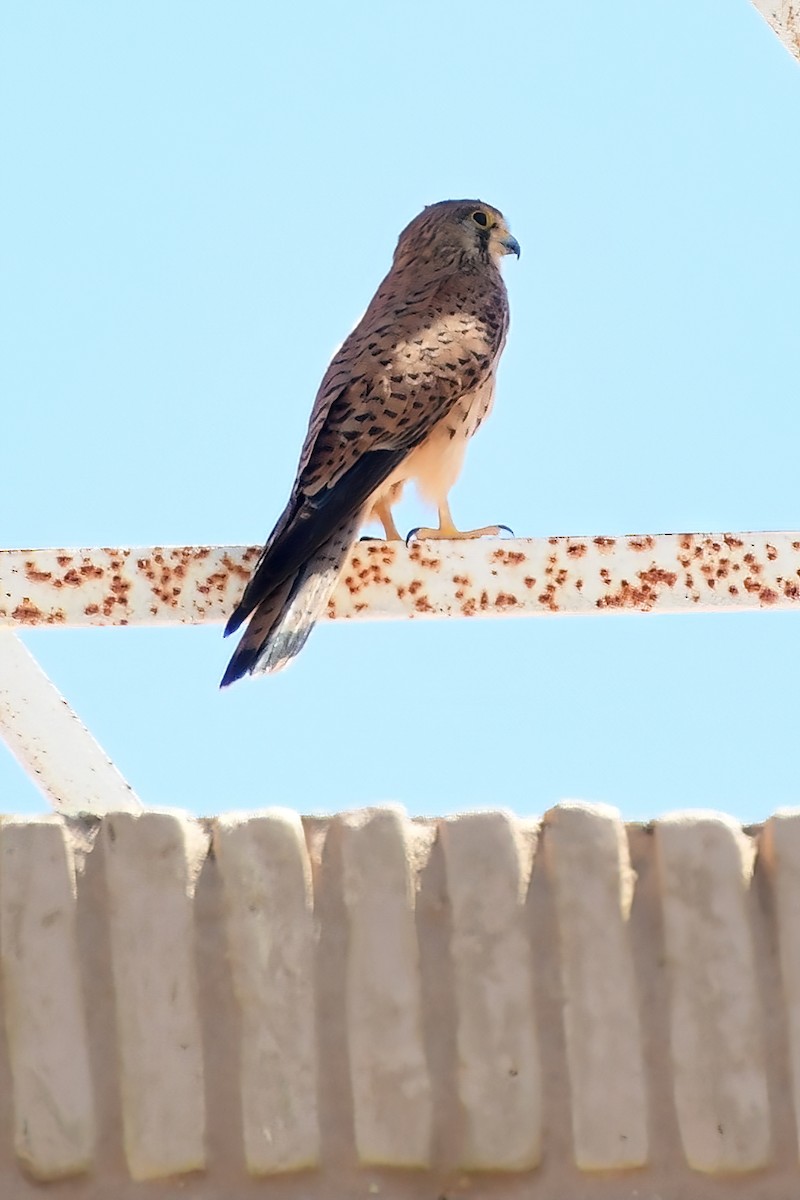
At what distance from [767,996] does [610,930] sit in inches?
6.2

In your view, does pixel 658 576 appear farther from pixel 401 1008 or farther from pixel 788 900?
pixel 401 1008

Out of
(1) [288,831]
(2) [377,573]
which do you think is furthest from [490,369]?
(1) [288,831]

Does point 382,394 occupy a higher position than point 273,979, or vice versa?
point 382,394

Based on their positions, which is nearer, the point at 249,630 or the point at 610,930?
the point at 610,930

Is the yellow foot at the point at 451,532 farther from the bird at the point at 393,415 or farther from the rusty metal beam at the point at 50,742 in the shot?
the rusty metal beam at the point at 50,742

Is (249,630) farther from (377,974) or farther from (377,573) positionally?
(377,974)

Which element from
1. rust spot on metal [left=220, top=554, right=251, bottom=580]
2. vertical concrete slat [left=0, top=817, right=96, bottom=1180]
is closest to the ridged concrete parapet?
vertical concrete slat [left=0, top=817, right=96, bottom=1180]

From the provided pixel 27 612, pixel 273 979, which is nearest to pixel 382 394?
pixel 27 612

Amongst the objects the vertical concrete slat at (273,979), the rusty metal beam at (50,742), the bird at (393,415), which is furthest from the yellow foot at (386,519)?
the vertical concrete slat at (273,979)

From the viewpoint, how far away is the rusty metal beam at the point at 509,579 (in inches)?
82.4

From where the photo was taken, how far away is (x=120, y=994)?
1.58 meters

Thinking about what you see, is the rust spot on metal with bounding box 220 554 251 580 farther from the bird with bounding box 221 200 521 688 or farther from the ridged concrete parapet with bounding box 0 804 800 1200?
the ridged concrete parapet with bounding box 0 804 800 1200

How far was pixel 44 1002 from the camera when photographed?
5.17ft

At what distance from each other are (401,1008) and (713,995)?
0.29m
